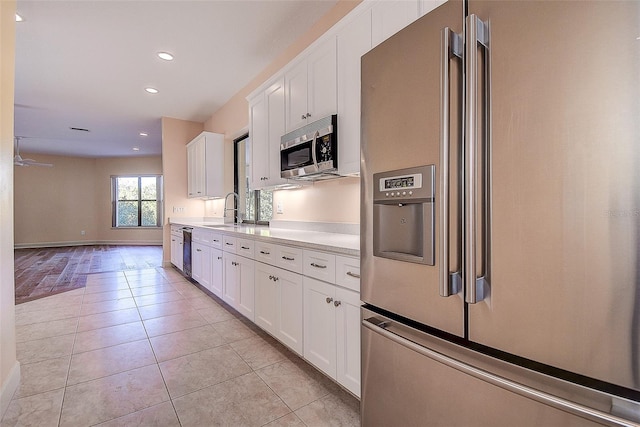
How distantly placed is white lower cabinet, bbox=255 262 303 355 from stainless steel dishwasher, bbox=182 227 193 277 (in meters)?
2.28

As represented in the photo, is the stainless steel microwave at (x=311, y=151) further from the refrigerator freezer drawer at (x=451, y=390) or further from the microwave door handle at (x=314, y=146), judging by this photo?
the refrigerator freezer drawer at (x=451, y=390)

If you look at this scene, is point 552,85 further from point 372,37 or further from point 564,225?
point 372,37

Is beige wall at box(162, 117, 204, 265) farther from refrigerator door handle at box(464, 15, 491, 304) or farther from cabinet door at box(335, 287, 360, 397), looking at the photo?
refrigerator door handle at box(464, 15, 491, 304)

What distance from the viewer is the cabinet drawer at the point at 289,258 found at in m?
2.08

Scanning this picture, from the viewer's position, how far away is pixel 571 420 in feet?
2.39

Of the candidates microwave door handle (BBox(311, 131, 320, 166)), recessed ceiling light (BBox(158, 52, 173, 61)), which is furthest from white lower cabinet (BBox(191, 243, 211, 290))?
recessed ceiling light (BBox(158, 52, 173, 61))

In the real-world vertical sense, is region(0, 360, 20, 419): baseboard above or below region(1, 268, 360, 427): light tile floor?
above

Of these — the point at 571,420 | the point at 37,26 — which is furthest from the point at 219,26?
the point at 571,420

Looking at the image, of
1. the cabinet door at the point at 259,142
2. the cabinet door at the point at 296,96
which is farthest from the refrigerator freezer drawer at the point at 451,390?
the cabinet door at the point at 259,142

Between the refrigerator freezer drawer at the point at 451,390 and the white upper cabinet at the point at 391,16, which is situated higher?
the white upper cabinet at the point at 391,16

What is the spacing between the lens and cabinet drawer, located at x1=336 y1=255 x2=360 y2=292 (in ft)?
5.27

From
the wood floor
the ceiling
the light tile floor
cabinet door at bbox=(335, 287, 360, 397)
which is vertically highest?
the ceiling

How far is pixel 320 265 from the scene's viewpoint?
187 cm

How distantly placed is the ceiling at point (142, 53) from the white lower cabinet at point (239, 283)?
2181mm
